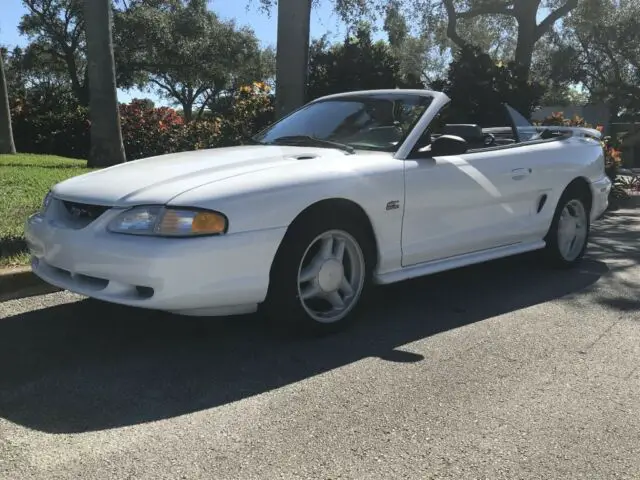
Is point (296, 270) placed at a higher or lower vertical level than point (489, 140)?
lower

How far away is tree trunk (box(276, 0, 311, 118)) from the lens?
898 centimetres

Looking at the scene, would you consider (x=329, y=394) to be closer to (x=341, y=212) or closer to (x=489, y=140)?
(x=341, y=212)

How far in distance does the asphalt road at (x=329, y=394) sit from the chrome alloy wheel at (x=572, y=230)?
3.48ft

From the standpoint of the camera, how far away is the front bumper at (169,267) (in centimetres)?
348

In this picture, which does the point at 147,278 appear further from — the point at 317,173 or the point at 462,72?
the point at 462,72

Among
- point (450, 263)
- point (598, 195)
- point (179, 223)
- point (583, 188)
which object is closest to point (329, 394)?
point (179, 223)

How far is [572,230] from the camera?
6.07 metres

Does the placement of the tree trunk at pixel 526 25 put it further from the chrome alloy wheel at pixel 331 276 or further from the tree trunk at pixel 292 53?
the chrome alloy wheel at pixel 331 276

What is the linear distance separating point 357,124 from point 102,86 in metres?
7.18

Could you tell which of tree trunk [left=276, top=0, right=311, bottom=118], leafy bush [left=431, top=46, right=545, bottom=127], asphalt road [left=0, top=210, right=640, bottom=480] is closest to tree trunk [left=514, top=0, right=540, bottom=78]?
leafy bush [left=431, top=46, right=545, bottom=127]

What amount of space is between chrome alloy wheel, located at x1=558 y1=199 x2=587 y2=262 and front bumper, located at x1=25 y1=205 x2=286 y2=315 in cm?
318

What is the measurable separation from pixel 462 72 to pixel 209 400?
9.62 meters

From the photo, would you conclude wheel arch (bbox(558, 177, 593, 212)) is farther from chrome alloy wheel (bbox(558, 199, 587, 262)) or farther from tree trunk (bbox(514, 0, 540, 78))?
tree trunk (bbox(514, 0, 540, 78))

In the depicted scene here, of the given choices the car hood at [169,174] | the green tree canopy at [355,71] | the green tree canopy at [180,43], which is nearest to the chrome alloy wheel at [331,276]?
the car hood at [169,174]
